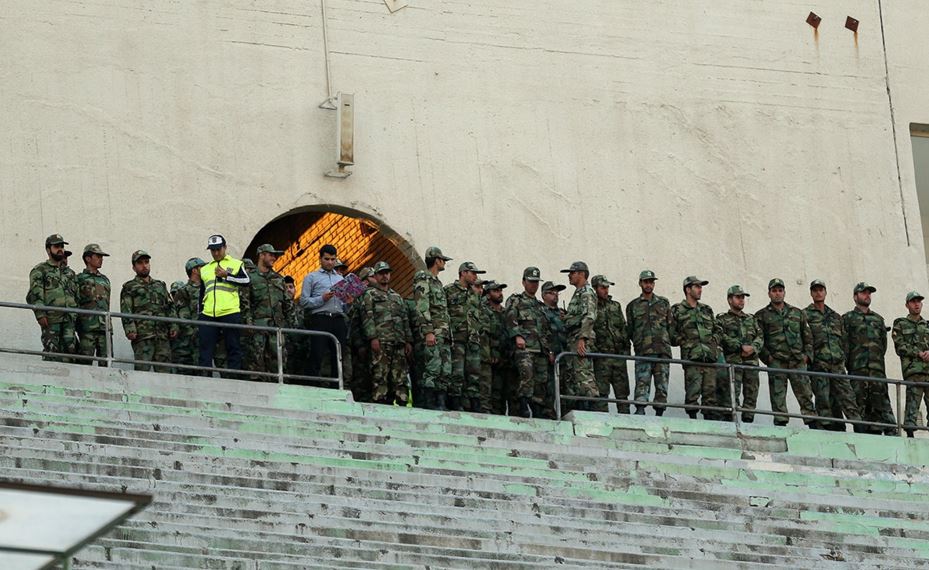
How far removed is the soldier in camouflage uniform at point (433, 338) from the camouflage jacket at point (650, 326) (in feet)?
7.30

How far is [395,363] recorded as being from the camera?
1698cm

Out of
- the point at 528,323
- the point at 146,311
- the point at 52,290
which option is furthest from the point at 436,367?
the point at 52,290

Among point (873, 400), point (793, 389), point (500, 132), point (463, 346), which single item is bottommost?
point (873, 400)

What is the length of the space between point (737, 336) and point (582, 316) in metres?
2.00

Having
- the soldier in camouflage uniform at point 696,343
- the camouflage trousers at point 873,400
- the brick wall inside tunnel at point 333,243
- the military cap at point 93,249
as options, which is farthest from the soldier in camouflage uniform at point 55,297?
the camouflage trousers at point 873,400

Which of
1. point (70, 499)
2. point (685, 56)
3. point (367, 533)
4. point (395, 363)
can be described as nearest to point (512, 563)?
point (367, 533)

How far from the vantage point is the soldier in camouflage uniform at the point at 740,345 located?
1884cm

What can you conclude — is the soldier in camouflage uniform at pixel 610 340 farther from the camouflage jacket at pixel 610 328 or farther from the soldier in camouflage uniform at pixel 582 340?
the soldier in camouflage uniform at pixel 582 340

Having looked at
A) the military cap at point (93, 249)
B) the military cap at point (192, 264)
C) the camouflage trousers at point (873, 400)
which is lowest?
the camouflage trousers at point (873, 400)

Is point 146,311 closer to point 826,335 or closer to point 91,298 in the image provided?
point 91,298

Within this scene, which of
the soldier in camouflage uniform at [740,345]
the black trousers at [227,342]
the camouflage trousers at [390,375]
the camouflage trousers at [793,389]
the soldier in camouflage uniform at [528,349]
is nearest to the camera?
the black trousers at [227,342]

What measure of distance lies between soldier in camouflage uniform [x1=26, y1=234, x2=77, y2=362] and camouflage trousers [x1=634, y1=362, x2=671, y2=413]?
5290 millimetres

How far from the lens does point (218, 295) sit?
55.6ft

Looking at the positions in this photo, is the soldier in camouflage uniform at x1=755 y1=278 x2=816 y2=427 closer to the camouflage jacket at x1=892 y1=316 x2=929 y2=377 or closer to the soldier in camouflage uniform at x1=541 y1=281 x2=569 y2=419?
the camouflage jacket at x1=892 y1=316 x2=929 y2=377
